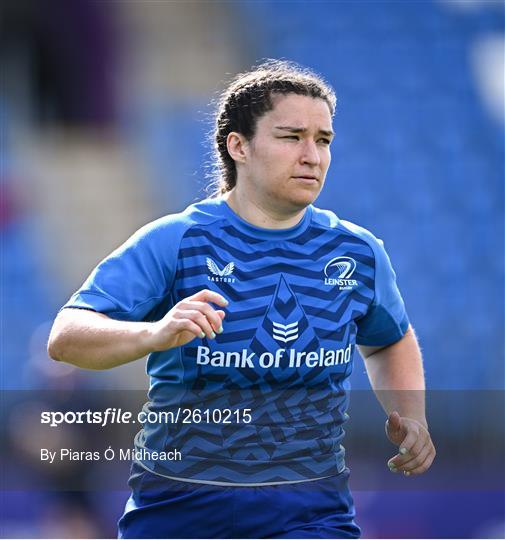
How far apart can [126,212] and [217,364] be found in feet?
17.8

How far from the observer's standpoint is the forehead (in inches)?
105

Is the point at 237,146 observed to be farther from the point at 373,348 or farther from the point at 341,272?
the point at 373,348

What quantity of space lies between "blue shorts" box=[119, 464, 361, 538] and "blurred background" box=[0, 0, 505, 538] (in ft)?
13.5

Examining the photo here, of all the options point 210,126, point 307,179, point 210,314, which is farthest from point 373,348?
point 210,126

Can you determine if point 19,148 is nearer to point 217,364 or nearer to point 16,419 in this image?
point 16,419

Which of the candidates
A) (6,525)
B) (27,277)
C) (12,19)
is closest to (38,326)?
(27,277)

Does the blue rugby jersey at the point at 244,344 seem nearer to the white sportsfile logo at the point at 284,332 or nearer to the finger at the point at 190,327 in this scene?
the white sportsfile logo at the point at 284,332

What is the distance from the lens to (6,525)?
5.80m

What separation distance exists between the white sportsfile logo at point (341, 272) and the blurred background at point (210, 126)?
→ 13.4ft

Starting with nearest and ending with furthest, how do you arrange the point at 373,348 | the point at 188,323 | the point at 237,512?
the point at 188,323 → the point at 237,512 → the point at 373,348

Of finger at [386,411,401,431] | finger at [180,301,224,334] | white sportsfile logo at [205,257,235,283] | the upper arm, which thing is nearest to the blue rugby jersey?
white sportsfile logo at [205,257,235,283]

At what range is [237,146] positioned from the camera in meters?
2.82

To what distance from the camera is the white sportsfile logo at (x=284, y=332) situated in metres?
2.54

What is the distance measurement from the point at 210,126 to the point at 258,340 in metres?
5.83
